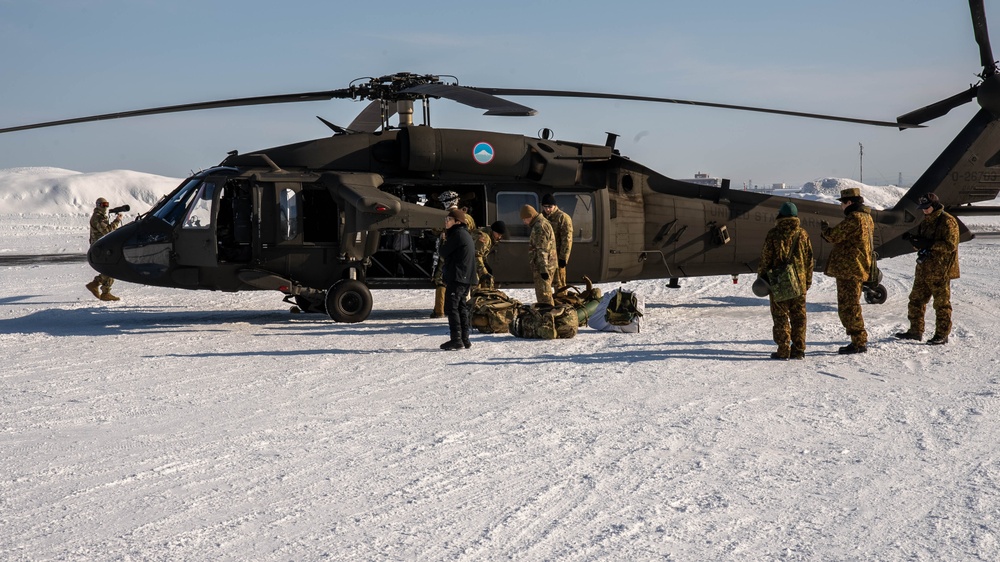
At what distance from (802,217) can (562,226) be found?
4.38 meters

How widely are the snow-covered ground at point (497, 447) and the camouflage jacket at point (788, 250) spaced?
0.94m

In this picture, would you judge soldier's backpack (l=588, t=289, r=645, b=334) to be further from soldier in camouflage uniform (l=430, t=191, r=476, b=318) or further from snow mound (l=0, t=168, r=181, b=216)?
snow mound (l=0, t=168, r=181, b=216)

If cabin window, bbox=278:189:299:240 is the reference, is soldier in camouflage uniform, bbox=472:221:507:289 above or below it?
below

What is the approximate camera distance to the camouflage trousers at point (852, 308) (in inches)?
353

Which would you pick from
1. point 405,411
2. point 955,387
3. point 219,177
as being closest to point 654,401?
point 405,411

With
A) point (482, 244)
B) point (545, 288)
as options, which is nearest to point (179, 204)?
point (482, 244)

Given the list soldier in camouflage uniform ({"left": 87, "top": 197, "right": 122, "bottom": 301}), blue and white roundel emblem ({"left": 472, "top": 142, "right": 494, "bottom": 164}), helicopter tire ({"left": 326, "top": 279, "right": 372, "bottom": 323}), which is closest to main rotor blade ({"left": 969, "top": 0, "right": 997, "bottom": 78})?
blue and white roundel emblem ({"left": 472, "top": 142, "right": 494, "bottom": 164})

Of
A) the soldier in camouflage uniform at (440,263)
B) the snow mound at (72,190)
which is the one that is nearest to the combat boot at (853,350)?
the soldier in camouflage uniform at (440,263)

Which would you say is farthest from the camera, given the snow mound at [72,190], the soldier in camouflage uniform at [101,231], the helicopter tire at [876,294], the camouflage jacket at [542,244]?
the snow mound at [72,190]

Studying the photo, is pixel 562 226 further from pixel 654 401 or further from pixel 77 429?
pixel 77 429

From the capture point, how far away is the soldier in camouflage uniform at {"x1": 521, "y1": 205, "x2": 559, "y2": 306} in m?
10.8

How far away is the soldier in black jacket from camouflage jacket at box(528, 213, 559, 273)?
1461mm

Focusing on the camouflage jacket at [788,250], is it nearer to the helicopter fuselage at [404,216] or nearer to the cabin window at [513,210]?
the helicopter fuselage at [404,216]

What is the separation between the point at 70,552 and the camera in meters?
3.96
